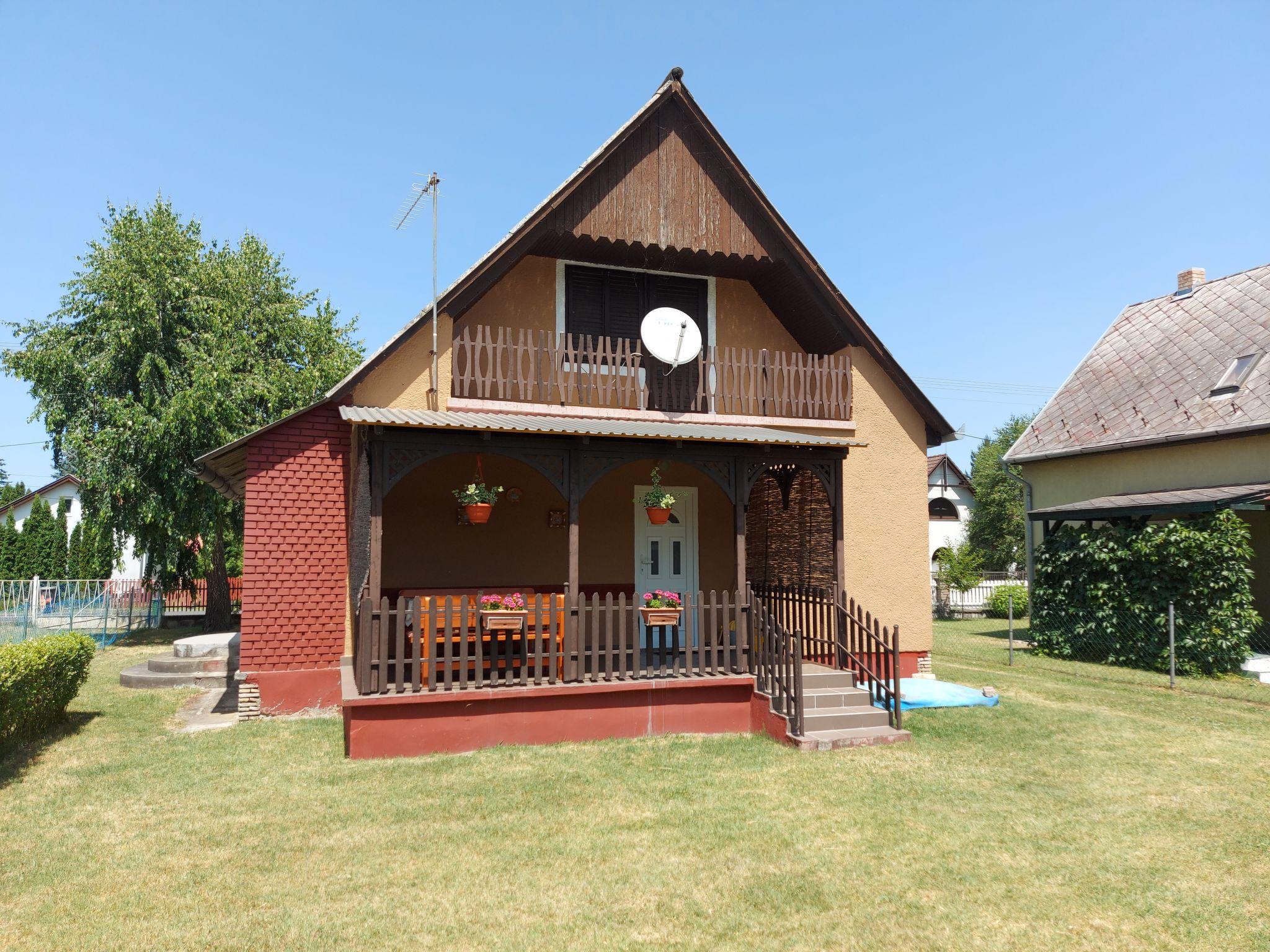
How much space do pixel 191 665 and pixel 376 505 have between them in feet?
24.0

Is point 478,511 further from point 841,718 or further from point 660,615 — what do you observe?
point 841,718

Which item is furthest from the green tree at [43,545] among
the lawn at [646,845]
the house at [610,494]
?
the lawn at [646,845]

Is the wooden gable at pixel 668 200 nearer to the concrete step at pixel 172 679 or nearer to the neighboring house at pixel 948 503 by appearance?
the concrete step at pixel 172 679

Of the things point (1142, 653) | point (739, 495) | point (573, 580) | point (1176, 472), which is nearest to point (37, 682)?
point (573, 580)

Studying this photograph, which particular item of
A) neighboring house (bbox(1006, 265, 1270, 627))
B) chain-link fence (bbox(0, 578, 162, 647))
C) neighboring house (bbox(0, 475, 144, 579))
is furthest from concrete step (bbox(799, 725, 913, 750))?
neighboring house (bbox(0, 475, 144, 579))

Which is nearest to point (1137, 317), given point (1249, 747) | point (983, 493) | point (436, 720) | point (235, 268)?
point (1249, 747)

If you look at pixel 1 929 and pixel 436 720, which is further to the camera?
pixel 436 720

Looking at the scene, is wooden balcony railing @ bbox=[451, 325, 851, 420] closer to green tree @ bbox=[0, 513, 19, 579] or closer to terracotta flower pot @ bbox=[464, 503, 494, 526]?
terracotta flower pot @ bbox=[464, 503, 494, 526]

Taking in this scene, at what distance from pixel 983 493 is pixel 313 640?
35.5 m

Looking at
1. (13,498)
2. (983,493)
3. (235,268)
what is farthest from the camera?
(13,498)

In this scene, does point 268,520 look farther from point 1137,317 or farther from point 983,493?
point 983,493

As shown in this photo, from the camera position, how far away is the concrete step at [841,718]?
9.28 metres

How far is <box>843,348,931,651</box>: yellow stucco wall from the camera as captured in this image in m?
12.8

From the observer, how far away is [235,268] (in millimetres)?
23000
